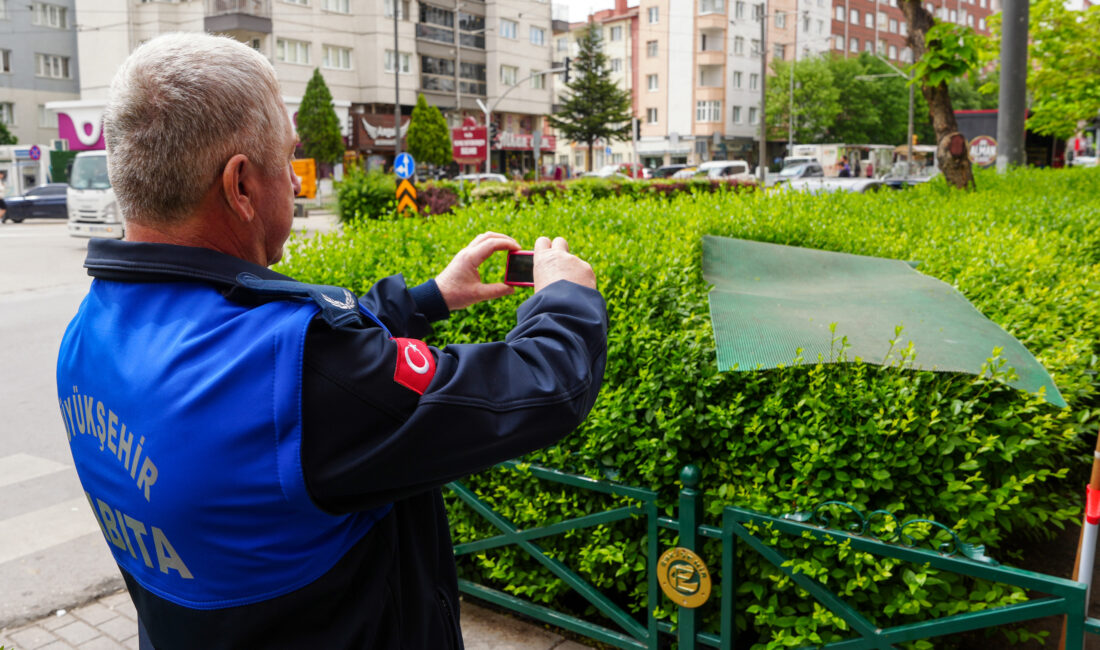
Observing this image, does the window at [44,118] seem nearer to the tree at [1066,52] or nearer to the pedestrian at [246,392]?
the tree at [1066,52]

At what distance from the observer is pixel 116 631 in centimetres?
411

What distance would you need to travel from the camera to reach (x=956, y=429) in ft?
8.72

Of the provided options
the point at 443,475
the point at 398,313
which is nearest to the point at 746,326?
the point at 398,313

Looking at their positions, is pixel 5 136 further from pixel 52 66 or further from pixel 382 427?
pixel 382 427

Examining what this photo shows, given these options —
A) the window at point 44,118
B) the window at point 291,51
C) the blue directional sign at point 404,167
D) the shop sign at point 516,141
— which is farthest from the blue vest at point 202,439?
the shop sign at point 516,141

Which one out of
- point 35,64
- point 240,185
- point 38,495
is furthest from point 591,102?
point 240,185

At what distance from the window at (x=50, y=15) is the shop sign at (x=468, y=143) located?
21066mm

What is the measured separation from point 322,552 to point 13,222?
Answer: 34.6 metres

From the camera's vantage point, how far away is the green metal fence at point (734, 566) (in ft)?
7.96

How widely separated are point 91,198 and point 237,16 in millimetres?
23469

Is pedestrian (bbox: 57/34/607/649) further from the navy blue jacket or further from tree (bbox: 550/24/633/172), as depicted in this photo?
tree (bbox: 550/24/633/172)

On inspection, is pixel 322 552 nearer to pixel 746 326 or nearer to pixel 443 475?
pixel 443 475

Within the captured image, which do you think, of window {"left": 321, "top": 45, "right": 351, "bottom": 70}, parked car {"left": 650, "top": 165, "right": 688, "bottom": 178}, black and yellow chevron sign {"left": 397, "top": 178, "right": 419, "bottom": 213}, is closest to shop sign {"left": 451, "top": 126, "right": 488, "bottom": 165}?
window {"left": 321, "top": 45, "right": 351, "bottom": 70}

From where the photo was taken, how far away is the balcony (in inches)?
1658
